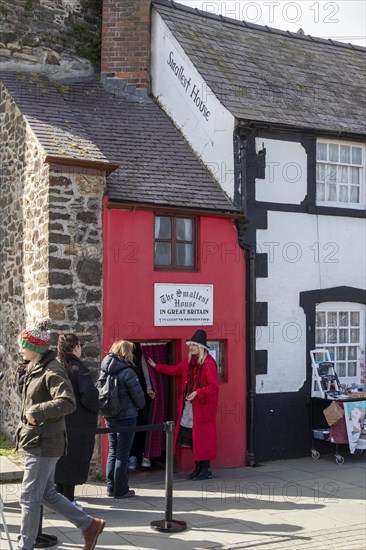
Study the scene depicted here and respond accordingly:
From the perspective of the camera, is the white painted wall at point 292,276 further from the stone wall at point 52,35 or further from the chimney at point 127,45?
the stone wall at point 52,35

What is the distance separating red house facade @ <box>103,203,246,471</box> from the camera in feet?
34.1

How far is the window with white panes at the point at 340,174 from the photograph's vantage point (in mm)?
12508

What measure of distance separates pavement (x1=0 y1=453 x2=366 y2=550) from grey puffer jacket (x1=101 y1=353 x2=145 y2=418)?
1.06 m

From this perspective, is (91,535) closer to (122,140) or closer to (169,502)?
(169,502)

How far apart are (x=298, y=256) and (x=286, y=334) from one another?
124 cm

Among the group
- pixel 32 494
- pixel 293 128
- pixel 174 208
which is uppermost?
pixel 293 128

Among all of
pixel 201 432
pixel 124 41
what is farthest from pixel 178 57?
pixel 201 432

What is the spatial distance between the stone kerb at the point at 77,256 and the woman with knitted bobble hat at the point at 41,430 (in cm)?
341

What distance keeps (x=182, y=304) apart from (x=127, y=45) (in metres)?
5.42

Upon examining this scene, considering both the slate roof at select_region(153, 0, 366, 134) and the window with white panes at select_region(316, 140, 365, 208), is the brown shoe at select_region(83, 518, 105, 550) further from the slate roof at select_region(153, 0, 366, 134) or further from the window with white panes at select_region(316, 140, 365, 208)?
the window with white panes at select_region(316, 140, 365, 208)

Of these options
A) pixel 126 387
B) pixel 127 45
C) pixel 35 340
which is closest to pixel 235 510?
pixel 126 387

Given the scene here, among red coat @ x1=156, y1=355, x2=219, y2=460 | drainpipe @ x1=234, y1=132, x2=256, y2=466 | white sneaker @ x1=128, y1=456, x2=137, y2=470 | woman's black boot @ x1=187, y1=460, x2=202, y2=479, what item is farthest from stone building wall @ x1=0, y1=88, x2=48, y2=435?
drainpipe @ x1=234, y1=132, x2=256, y2=466

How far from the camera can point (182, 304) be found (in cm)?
1093

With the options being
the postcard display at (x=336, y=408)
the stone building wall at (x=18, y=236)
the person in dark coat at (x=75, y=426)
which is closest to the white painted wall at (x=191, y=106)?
the stone building wall at (x=18, y=236)
